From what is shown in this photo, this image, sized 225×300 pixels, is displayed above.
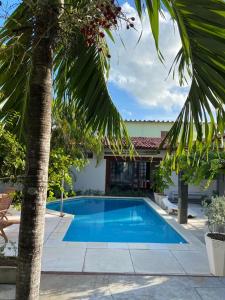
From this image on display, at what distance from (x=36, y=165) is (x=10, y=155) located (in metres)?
2.47

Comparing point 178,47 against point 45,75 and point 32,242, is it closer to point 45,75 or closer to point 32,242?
point 45,75

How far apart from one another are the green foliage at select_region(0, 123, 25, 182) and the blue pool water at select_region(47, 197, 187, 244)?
20.6 ft

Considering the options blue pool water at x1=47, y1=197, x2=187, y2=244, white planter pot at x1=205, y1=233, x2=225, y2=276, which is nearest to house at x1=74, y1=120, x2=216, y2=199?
blue pool water at x1=47, y1=197, x2=187, y2=244

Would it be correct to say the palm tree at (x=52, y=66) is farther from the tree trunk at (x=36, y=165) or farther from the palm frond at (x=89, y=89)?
the palm frond at (x=89, y=89)

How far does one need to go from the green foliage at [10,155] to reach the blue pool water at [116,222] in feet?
20.6

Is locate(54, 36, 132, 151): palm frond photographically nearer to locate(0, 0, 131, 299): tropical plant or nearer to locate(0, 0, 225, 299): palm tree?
locate(0, 0, 225, 299): palm tree

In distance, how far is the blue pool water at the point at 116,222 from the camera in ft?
41.0

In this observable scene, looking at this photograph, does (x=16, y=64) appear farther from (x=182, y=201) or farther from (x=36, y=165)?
(x=182, y=201)

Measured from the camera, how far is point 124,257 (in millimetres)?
8211

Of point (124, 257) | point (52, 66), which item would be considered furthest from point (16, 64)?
point (124, 257)

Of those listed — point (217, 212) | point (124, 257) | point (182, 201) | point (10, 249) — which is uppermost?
point (217, 212)

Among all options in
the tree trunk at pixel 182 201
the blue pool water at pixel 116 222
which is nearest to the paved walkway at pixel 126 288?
the blue pool water at pixel 116 222

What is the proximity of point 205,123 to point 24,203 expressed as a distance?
151 cm

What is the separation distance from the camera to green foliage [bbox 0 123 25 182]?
4914mm
